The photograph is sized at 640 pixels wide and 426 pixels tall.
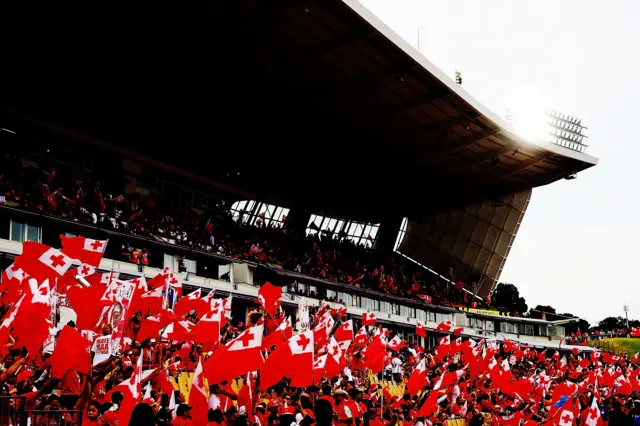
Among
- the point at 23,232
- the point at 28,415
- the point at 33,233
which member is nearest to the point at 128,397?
the point at 28,415

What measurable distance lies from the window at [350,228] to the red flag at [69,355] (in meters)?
48.8

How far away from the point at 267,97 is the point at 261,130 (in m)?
4.64

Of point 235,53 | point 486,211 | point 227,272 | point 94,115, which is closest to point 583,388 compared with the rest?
point 227,272

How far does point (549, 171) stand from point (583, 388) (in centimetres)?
3123

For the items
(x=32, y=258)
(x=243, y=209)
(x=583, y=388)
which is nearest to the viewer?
(x=32, y=258)

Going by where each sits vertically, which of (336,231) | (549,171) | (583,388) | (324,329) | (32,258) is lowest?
(583,388)

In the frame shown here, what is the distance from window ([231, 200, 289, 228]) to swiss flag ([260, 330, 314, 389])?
124 ft

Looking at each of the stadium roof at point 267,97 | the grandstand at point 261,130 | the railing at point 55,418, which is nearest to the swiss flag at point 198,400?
the railing at point 55,418

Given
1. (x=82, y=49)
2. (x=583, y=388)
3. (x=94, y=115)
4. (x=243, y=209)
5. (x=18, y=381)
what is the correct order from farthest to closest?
1. (x=243, y=209)
2. (x=94, y=115)
3. (x=82, y=49)
4. (x=583, y=388)
5. (x=18, y=381)

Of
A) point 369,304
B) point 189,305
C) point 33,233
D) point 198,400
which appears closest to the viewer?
point 198,400

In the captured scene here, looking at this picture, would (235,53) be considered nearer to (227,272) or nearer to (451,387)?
(227,272)

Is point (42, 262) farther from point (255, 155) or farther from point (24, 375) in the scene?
point (255, 155)

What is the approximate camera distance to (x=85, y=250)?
14.7 meters

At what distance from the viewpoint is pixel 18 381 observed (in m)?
9.50
